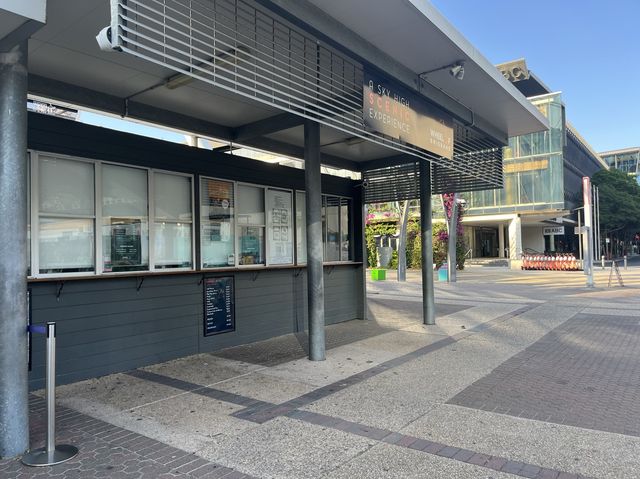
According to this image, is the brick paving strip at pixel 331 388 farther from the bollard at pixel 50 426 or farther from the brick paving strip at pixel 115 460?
the bollard at pixel 50 426

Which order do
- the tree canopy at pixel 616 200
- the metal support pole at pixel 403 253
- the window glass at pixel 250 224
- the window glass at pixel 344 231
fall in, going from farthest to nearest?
the tree canopy at pixel 616 200 < the metal support pole at pixel 403 253 < the window glass at pixel 344 231 < the window glass at pixel 250 224

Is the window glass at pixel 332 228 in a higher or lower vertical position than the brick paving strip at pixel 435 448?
higher

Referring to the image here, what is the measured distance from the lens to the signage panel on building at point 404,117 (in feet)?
19.5

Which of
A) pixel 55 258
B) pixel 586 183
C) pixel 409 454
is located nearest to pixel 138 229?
pixel 55 258

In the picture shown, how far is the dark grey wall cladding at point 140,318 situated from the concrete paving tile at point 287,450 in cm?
285

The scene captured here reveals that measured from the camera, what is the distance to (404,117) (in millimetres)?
6605

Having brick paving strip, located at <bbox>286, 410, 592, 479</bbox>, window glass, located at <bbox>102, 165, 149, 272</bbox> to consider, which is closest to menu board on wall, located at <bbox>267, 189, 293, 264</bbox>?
window glass, located at <bbox>102, 165, 149, 272</bbox>

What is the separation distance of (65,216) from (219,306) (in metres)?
2.72

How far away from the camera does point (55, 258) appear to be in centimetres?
591

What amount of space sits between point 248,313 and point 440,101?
15.5 feet

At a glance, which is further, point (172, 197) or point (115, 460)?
point (172, 197)

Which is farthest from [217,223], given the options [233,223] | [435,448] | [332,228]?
[435,448]

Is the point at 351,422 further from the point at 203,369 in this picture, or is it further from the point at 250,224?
the point at 250,224

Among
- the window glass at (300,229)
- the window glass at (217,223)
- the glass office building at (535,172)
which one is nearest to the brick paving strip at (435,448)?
the window glass at (217,223)
